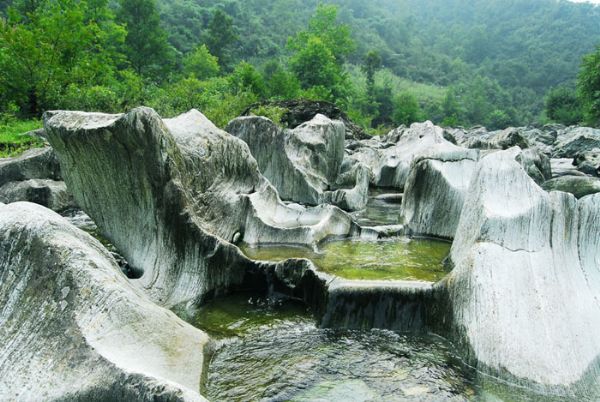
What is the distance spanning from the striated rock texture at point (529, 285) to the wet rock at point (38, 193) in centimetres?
949

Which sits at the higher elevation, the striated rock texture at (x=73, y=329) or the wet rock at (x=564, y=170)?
the wet rock at (x=564, y=170)

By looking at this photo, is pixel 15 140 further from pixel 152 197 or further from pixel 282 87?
pixel 282 87

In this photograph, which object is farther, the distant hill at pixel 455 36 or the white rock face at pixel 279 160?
the distant hill at pixel 455 36

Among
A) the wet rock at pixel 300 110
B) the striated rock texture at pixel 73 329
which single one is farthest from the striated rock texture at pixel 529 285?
the wet rock at pixel 300 110

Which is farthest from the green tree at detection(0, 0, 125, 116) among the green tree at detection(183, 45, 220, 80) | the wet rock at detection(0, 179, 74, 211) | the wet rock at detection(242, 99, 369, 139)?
the green tree at detection(183, 45, 220, 80)

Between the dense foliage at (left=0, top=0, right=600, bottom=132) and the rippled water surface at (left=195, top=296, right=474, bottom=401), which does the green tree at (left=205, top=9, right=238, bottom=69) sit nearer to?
the dense foliage at (left=0, top=0, right=600, bottom=132)

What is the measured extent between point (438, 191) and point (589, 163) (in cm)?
1290

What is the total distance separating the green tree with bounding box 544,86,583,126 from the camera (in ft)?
198

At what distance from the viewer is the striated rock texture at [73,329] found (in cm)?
314

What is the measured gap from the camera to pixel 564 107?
62562 mm

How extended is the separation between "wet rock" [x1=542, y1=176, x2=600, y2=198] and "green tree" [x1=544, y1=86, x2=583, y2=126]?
58104mm

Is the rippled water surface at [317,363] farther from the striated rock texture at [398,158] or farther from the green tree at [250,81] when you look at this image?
the green tree at [250,81]

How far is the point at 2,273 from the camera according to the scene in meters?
3.80

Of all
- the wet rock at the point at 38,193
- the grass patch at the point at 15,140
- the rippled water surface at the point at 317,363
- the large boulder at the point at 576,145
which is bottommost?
the rippled water surface at the point at 317,363
